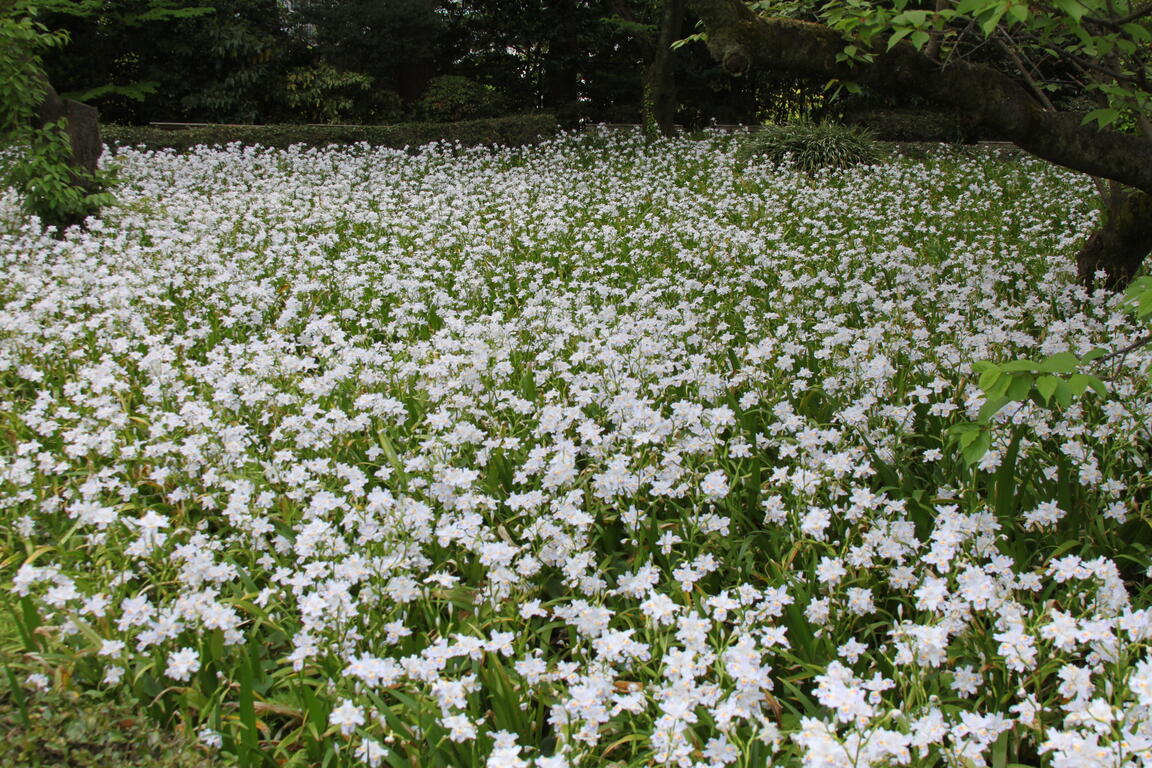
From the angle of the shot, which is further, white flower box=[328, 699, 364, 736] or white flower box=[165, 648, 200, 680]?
white flower box=[165, 648, 200, 680]

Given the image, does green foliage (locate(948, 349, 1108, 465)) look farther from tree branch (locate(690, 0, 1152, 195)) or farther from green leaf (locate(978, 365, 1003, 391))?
tree branch (locate(690, 0, 1152, 195))

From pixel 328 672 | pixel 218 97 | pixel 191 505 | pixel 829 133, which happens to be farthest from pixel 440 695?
pixel 218 97

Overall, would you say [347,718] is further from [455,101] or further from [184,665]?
[455,101]

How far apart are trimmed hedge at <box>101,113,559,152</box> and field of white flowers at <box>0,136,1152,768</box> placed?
7.26m

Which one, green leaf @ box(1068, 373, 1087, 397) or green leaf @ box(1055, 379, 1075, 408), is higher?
green leaf @ box(1068, 373, 1087, 397)

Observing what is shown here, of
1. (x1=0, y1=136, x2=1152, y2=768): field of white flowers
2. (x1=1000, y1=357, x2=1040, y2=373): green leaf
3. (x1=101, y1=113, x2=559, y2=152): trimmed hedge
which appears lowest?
(x1=0, y1=136, x2=1152, y2=768): field of white flowers

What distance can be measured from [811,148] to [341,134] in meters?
7.81

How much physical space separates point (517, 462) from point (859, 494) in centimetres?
150

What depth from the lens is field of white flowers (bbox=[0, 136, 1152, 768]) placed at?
2.10 m

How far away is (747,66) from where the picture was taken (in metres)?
4.73

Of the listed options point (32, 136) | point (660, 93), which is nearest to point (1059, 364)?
point (32, 136)

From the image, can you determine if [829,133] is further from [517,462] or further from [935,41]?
[517,462]

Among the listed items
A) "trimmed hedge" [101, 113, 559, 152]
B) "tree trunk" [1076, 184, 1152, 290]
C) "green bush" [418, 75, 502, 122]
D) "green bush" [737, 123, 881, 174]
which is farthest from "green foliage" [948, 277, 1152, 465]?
"green bush" [418, 75, 502, 122]

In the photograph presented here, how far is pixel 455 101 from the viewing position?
16.7 metres
